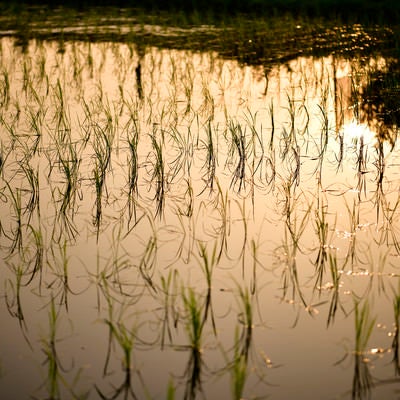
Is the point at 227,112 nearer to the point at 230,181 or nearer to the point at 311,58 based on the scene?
the point at 230,181

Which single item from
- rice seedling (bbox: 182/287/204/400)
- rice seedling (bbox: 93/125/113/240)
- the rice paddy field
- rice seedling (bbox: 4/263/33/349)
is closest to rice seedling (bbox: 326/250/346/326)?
the rice paddy field

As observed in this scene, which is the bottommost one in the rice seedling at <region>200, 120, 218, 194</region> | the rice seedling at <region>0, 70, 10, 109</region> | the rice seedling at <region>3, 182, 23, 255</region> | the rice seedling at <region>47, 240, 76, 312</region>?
the rice seedling at <region>47, 240, 76, 312</region>

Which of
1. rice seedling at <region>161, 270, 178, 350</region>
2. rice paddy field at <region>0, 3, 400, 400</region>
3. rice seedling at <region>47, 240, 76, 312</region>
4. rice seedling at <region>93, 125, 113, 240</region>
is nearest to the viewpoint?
rice paddy field at <region>0, 3, 400, 400</region>

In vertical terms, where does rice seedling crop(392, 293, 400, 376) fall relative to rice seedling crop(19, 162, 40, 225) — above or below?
below

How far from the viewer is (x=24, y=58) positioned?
8.82m

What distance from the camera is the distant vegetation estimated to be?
A: 1213cm

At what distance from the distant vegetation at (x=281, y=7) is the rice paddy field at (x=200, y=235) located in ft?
13.8

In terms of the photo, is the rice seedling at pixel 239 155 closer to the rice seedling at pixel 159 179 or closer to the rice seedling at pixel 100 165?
the rice seedling at pixel 159 179

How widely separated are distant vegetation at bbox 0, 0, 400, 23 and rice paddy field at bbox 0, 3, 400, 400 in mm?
4211

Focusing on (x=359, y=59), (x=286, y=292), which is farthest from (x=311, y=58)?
(x=286, y=292)

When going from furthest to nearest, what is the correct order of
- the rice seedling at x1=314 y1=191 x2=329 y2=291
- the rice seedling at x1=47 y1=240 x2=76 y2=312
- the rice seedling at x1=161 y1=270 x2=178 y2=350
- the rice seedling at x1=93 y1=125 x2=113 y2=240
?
the rice seedling at x1=93 y1=125 x2=113 y2=240, the rice seedling at x1=314 y1=191 x2=329 y2=291, the rice seedling at x1=47 y1=240 x2=76 y2=312, the rice seedling at x1=161 y1=270 x2=178 y2=350

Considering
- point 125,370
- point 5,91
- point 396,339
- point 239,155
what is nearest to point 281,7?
point 5,91

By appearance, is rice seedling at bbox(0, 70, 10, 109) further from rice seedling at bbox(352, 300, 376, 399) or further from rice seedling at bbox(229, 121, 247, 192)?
rice seedling at bbox(352, 300, 376, 399)

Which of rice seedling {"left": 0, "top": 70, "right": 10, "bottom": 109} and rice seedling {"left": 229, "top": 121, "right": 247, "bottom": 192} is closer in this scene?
rice seedling {"left": 229, "top": 121, "right": 247, "bottom": 192}
